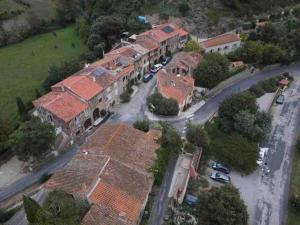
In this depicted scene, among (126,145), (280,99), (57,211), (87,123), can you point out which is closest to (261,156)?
(280,99)

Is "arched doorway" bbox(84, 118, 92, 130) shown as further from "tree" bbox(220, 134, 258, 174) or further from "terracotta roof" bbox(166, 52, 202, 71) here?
"tree" bbox(220, 134, 258, 174)

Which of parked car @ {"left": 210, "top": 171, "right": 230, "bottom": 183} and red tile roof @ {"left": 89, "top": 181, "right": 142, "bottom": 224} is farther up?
red tile roof @ {"left": 89, "top": 181, "right": 142, "bottom": 224}

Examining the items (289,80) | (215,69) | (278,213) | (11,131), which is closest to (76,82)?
(11,131)

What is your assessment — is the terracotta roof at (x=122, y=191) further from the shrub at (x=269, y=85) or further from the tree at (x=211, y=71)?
the shrub at (x=269, y=85)

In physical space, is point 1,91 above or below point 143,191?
below

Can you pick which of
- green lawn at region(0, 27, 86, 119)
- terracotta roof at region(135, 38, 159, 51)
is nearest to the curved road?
terracotta roof at region(135, 38, 159, 51)

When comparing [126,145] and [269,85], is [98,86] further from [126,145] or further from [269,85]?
[269,85]

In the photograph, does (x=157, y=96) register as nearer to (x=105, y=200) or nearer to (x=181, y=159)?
(x=181, y=159)
